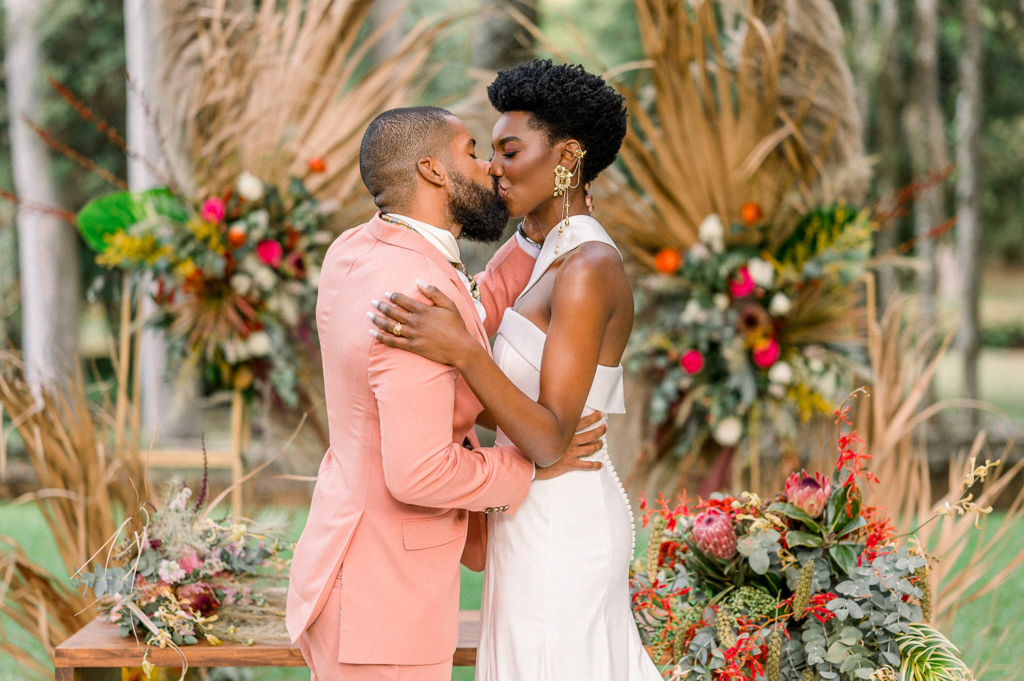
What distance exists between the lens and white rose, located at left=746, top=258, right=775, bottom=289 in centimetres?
394

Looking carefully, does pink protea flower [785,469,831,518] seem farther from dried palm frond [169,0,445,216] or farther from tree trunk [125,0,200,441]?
dried palm frond [169,0,445,216]

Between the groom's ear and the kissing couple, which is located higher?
the groom's ear

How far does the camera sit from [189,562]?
104 inches

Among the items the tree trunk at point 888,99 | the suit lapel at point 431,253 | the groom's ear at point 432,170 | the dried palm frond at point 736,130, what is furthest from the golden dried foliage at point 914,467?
the tree trunk at point 888,99

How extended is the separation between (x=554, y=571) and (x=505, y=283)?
827 millimetres

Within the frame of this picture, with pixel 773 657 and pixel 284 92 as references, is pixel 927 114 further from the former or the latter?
pixel 773 657

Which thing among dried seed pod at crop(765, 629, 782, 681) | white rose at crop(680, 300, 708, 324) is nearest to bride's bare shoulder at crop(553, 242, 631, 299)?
dried seed pod at crop(765, 629, 782, 681)

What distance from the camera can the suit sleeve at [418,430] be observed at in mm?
1752

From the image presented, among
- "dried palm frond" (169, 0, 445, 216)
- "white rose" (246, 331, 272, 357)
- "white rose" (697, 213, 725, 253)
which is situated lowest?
"white rose" (246, 331, 272, 357)

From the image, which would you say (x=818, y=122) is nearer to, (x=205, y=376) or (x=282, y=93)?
(x=282, y=93)

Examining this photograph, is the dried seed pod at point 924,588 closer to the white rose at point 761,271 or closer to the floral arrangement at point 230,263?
the white rose at point 761,271

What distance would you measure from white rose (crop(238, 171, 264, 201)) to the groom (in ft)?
6.84

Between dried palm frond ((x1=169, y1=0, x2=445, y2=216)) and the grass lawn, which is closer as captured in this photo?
the grass lawn

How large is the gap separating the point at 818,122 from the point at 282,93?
2.49 m
